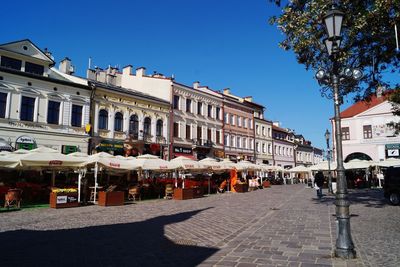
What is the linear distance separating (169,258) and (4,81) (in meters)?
22.3

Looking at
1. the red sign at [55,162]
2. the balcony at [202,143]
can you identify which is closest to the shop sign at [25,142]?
the red sign at [55,162]

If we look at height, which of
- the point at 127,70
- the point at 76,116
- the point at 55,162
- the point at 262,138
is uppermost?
Answer: the point at 127,70

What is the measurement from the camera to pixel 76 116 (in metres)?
27.7

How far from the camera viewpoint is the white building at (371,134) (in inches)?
1607

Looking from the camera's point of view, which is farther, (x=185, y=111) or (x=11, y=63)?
(x=185, y=111)

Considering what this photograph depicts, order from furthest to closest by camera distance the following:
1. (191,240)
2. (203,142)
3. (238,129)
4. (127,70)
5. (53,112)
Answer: (238,129) < (203,142) < (127,70) < (53,112) < (191,240)

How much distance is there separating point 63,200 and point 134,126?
55.3ft

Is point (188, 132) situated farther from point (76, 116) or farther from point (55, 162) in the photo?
point (55, 162)

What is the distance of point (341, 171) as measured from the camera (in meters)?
6.79

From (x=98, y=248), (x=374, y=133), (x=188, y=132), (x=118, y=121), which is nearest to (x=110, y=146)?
(x=118, y=121)

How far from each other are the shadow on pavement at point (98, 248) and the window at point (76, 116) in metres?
19.1

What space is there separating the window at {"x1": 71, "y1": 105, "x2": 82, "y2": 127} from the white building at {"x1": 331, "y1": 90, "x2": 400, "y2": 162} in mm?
33250

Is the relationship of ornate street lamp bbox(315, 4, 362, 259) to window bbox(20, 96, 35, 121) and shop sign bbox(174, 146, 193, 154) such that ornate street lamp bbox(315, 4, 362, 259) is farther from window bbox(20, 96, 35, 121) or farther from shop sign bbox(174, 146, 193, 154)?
shop sign bbox(174, 146, 193, 154)

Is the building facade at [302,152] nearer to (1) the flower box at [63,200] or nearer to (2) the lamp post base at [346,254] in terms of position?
(1) the flower box at [63,200]
